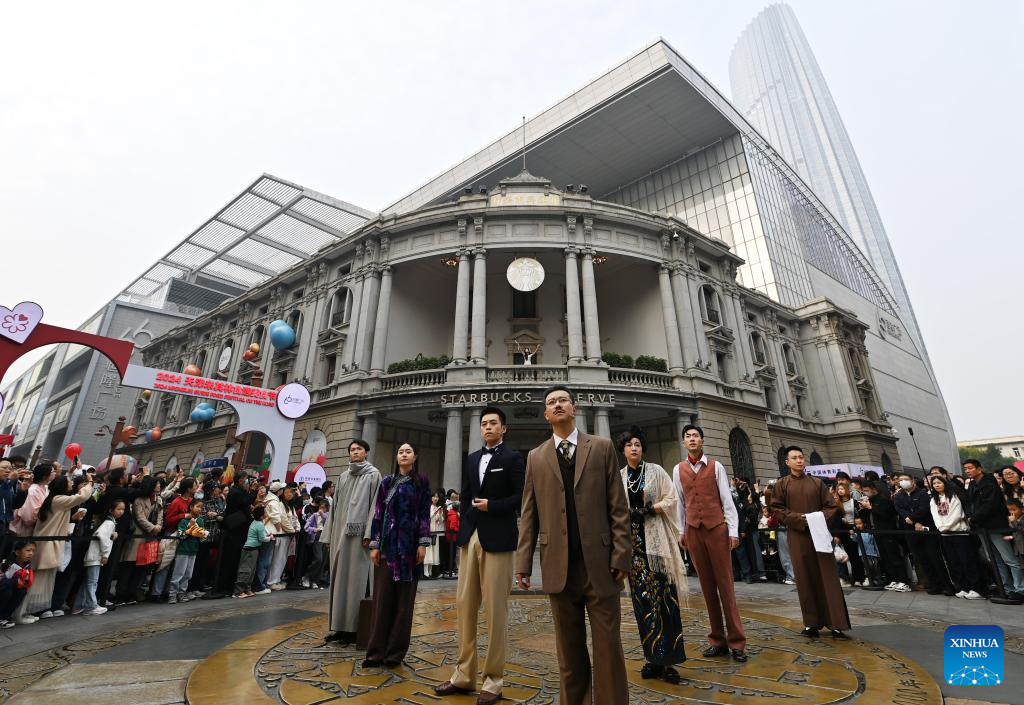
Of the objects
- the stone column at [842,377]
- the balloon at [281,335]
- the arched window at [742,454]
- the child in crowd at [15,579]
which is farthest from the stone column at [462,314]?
the stone column at [842,377]

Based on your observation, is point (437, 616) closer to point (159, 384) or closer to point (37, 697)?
point (37, 697)

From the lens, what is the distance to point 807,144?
85.5m

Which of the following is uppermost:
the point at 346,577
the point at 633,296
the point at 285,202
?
the point at 285,202

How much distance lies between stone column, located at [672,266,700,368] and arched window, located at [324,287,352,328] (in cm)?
1596

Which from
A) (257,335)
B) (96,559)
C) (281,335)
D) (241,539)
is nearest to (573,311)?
(281,335)

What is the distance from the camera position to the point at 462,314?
2055 cm

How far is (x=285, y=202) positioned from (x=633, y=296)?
23858 mm

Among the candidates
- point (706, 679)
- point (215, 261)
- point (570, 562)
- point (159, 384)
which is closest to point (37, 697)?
point (570, 562)

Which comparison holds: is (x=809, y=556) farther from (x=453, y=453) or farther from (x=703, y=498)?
(x=453, y=453)

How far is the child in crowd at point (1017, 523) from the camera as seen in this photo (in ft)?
21.6

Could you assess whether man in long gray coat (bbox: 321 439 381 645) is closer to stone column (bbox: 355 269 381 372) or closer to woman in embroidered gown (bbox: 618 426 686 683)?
woman in embroidered gown (bbox: 618 426 686 683)

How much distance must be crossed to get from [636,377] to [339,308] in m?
15.4

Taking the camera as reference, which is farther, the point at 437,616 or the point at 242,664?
the point at 437,616

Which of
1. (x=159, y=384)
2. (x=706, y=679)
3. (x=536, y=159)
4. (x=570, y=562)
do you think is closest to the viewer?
(x=570, y=562)
